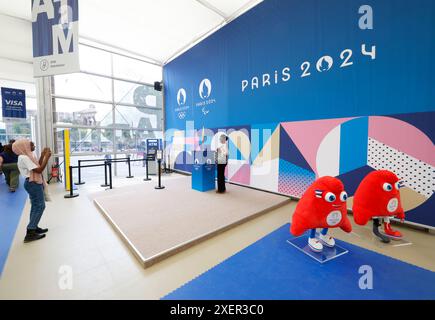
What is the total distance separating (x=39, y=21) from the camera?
3254mm

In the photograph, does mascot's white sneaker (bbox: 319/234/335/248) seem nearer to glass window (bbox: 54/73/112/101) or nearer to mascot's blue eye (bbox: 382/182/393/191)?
mascot's blue eye (bbox: 382/182/393/191)

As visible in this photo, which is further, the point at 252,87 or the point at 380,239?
the point at 252,87

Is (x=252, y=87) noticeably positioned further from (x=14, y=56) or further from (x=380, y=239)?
(x=14, y=56)

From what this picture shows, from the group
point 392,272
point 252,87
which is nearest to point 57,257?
point 392,272

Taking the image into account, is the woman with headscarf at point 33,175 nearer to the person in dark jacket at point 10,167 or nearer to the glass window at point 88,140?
the person in dark jacket at point 10,167

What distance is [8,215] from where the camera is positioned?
12.0 ft

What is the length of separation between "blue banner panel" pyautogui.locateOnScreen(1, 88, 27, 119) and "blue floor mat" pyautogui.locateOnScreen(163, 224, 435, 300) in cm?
1206

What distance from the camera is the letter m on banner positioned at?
306 cm

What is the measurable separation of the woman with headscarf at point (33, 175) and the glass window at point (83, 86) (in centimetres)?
527

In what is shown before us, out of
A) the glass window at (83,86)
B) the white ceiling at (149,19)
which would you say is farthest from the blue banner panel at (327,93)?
the glass window at (83,86)

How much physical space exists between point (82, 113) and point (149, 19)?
3955 mm

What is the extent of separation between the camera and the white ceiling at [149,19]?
204 inches

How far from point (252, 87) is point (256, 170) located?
85.6 inches

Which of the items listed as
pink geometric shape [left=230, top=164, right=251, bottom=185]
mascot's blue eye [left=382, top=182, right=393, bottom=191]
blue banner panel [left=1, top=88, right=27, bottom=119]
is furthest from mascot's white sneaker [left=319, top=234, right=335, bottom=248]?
blue banner panel [left=1, top=88, right=27, bottom=119]
